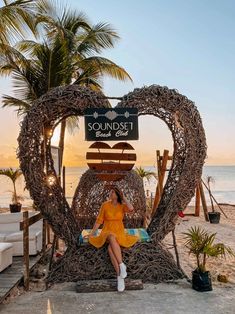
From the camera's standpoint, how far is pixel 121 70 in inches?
568

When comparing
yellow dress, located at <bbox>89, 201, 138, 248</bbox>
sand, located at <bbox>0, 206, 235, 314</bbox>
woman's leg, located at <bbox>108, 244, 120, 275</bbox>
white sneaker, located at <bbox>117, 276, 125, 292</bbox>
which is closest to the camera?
sand, located at <bbox>0, 206, 235, 314</bbox>

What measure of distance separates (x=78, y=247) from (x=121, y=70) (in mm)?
10132

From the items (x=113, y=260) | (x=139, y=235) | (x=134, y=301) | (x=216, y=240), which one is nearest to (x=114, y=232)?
(x=113, y=260)

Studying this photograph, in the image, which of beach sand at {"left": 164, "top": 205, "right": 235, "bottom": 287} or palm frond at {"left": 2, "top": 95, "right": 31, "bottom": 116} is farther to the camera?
palm frond at {"left": 2, "top": 95, "right": 31, "bottom": 116}

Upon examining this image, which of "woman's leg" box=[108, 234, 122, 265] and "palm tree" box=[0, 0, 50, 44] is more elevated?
"palm tree" box=[0, 0, 50, 44]

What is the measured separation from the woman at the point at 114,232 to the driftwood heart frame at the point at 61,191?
18 cm

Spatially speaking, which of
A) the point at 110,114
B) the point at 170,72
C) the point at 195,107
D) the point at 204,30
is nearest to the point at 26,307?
the point at 110,114

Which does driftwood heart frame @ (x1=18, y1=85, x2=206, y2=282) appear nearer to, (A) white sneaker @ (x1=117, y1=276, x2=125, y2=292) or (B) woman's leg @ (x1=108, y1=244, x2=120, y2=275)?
(B) woman's leg @ (x1=108, y1=244, x2=120, y2=275)

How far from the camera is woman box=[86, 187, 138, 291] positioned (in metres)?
5.22

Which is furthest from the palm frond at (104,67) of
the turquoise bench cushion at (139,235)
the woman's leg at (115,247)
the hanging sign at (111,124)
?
the woman's leg at (115,247)

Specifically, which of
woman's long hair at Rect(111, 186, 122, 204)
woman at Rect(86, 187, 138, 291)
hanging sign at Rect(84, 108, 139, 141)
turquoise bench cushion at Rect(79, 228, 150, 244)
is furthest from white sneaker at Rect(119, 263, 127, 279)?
hanging sign at Rect(84, 108, 139, 141)

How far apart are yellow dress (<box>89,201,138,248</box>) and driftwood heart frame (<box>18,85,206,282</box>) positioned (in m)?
0.16

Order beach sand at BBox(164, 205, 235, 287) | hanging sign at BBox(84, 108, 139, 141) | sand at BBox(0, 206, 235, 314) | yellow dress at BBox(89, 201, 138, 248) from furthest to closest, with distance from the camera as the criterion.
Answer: beach sand at BBox(164, 205, 235, 287) → hanging sign at BBox(84, 108, 139, 141) → yellow dress at BBox(89, 201, 138, 248) → sand at BBox(0, 206, 235, 314)

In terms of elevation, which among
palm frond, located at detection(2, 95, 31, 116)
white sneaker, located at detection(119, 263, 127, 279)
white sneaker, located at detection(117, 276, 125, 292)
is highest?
palm frond, located at detection(2, 95, 31, 116)
